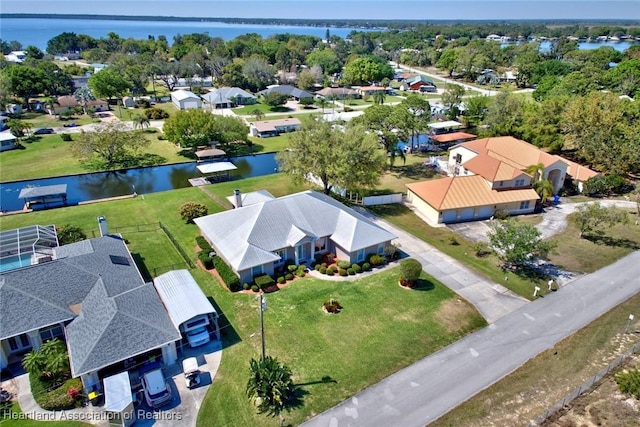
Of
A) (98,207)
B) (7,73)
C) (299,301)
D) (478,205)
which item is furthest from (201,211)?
(7,73)

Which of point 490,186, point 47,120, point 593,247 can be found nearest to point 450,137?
point 490,186

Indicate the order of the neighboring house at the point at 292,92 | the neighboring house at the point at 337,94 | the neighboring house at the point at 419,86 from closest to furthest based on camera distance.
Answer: the neighboring house at the point at 292,92, the neighboring house at the point at 337,94, the neighboring house at the point at 419,86

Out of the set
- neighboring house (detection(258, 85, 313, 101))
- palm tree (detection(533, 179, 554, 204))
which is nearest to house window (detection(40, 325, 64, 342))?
palm tree (detection(533, 179, 554, 204))

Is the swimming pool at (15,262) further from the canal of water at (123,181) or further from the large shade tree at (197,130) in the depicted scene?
the large shade tree at (197,130)

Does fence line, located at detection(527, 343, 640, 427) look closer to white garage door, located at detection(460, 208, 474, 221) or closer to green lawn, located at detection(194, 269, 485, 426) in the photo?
green lawn, located at detection(194, 269, 485, 426)

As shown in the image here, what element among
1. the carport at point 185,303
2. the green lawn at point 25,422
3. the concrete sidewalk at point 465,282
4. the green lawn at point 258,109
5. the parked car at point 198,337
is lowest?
the concrete sidewalk at point 465,282

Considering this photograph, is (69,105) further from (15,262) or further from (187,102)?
(15,262)

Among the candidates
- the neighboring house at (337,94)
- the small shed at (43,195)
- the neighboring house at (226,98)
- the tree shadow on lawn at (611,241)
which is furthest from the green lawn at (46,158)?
the tree shadow on lawn at (611,241)
